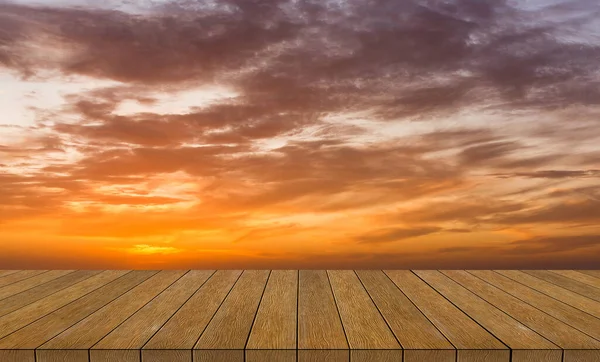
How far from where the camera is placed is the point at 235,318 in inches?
112

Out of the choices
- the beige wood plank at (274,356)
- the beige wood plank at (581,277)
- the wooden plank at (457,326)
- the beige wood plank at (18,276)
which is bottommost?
the beige wood plank at (274,356)

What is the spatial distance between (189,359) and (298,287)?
4.33 feet

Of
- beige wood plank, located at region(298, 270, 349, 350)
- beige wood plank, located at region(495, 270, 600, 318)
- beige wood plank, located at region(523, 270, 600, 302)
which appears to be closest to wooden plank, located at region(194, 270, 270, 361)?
beige wood plank, located at region(298, 270, 349, 350)

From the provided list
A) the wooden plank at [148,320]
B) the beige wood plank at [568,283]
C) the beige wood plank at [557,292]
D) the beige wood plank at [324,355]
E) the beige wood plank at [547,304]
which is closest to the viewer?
the beige wood plank at [324,355]

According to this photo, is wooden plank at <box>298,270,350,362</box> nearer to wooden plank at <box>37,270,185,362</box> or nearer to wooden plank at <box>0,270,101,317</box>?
wooden plank at <box>37,270,185,362</box>

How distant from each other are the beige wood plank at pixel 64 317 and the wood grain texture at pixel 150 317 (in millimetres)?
277

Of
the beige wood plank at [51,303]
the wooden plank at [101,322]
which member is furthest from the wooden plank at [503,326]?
the beige wood plank at [51,303]

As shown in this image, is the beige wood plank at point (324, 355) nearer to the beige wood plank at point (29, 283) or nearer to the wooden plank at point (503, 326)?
the wooden plank at point (503, 326)

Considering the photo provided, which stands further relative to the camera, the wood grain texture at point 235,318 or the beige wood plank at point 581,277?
the beige wood plank at point 581,277

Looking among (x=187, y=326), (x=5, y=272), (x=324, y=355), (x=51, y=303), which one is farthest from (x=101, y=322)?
(x=5, y=272)

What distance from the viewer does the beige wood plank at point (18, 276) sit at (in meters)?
3.91

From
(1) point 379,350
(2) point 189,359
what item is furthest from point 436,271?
(2) point 189,359

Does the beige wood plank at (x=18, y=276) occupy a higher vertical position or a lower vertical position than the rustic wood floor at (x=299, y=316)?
higher

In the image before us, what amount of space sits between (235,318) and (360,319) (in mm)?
636
